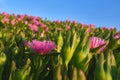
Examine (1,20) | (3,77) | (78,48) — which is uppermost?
(1,20)

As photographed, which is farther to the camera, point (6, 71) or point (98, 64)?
point (6, 71)

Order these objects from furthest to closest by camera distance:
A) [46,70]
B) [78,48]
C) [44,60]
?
[44,60] → [46,70] → [78,48]

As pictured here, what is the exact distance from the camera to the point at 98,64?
1789mm

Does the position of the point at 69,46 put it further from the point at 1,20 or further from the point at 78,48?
the point at 1,20

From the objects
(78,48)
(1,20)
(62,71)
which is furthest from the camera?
(1,20)

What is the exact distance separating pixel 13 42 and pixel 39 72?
1472 mm

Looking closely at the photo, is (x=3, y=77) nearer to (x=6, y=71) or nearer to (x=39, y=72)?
(x=6, y=71)

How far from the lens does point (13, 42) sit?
149 inches

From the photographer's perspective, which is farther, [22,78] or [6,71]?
[6,71]

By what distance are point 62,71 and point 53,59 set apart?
0.57 metres

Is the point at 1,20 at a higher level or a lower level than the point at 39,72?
higher

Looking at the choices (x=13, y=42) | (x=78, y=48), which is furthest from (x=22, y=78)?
(x=13, y=42)

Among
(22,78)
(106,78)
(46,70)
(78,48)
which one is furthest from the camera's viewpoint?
(46,70)

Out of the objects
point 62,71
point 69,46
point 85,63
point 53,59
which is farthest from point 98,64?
point 53,59
